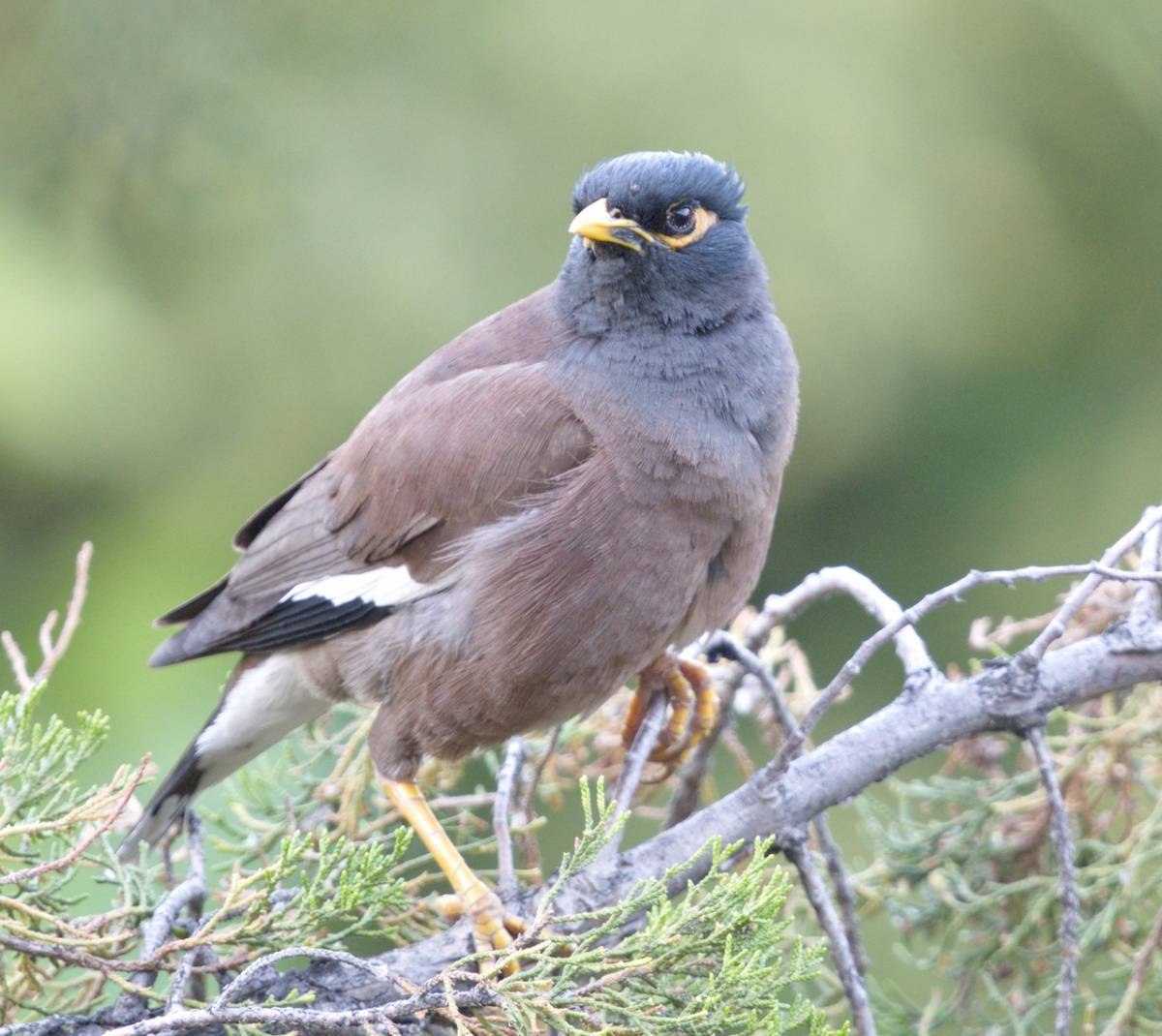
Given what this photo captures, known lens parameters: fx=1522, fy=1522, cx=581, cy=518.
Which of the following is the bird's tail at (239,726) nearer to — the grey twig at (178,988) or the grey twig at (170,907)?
the grey twig at (170,907)

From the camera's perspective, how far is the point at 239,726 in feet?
8.83

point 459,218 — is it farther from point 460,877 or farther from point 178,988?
point 178,988

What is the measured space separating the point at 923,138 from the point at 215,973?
2.71 metres

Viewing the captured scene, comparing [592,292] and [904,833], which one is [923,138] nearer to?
[592,292]

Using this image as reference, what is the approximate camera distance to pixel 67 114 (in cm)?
335

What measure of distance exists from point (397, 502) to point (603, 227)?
58 cm

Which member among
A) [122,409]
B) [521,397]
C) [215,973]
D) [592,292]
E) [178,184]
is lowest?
[215,973]

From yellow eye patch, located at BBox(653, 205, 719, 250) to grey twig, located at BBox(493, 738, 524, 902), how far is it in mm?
892

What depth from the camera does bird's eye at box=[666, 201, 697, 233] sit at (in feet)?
8.50

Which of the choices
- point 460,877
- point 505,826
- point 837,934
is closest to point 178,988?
point 505,826

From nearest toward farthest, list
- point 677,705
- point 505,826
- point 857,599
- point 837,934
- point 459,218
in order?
point 837,934 < point 505,826 < point 857,599 < point 677,705 < point 459,218

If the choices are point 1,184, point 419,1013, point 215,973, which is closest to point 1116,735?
point 419,1013

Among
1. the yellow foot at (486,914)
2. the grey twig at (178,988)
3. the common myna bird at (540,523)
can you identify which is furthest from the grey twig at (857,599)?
the grey twig at (178,988)

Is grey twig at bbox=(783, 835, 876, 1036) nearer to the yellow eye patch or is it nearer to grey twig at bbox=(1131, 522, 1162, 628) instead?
grey twig at bbox=(1131, 522, 1162, 628)
